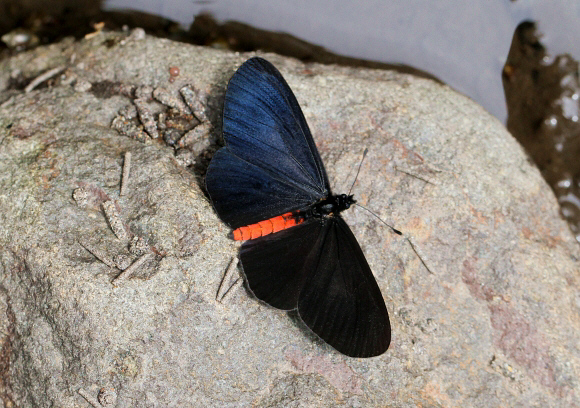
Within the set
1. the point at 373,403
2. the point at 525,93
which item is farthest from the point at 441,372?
the point at 525,93

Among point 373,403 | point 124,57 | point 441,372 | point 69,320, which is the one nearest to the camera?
point 69,320

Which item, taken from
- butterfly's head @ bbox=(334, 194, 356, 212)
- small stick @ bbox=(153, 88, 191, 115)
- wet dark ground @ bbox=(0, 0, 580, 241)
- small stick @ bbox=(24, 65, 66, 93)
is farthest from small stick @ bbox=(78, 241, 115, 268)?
wet dark ground @ bbox=(0, 0, 580, 241)

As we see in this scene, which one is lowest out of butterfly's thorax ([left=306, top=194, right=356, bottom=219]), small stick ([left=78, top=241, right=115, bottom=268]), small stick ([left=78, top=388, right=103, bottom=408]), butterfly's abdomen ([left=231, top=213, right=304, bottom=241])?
small stick ([left=78, top=388, right=103, bottom=408])

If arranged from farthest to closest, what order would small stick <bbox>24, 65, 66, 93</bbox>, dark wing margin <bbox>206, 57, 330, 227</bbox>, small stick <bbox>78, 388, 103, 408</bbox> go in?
1. small stick <bbox>24, 65, 66, 93</bbox>
2. dark wing margin <bbox>206, 57, 330, 227</bbox>
3. small stick <bbox>78, 388, 103, 408</bbox>

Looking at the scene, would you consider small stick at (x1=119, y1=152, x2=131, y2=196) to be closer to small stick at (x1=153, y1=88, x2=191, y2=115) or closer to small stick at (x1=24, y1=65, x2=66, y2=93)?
small stick at (x1=153, y1=88, x2=191, y2=115)

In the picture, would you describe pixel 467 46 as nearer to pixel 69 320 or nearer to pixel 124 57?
pixel 124 57

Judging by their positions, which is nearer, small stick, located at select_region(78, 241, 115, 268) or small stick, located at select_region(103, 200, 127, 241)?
small stick, located at select_region(78, 241, 115, 268)

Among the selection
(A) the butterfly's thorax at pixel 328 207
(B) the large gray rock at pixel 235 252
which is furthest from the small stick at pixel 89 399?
(A) the butterfly's thorax at pixel 328 207

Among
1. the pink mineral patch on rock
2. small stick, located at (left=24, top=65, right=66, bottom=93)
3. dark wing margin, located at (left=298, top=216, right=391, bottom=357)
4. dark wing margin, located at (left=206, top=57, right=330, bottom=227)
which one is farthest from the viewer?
small stick, located at (left=24, top=65, right=66, bottom=93)

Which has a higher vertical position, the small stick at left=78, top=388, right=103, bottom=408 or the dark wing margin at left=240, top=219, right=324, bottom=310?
the dark wing margin at left=240, top=219, right=324, bottom=310
